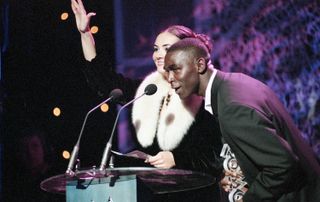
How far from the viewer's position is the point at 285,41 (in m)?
3.45

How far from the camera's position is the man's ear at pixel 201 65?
8.71 ft

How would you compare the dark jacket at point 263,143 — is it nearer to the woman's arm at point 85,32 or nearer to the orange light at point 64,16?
the woman's arm at point 85,32

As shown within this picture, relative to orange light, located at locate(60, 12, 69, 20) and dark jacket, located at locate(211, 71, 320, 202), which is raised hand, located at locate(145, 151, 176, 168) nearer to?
dark jacket, located at locate(211, 71, 320, 202)

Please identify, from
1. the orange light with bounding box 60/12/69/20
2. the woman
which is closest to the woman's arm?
the woman

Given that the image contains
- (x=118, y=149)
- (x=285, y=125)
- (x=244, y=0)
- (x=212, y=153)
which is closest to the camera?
(x=285, y=125)

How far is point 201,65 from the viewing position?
8.75 ft

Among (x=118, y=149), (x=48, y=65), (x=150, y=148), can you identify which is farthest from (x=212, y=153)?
(x=48, y=65)

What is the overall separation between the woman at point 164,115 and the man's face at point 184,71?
20.3 inches

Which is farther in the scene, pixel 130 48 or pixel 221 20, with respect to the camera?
pixel 130 48

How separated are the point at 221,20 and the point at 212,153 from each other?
3.09 feet

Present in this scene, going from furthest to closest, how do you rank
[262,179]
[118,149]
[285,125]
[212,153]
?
1. [118,149]
2. [212,153]
3. [285,125]
4. [262,179]

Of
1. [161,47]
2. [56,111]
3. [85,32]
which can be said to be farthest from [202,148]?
[56,111]

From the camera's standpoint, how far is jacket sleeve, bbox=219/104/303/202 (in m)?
2.15

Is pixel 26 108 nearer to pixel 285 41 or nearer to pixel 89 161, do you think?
pixel 89 161
